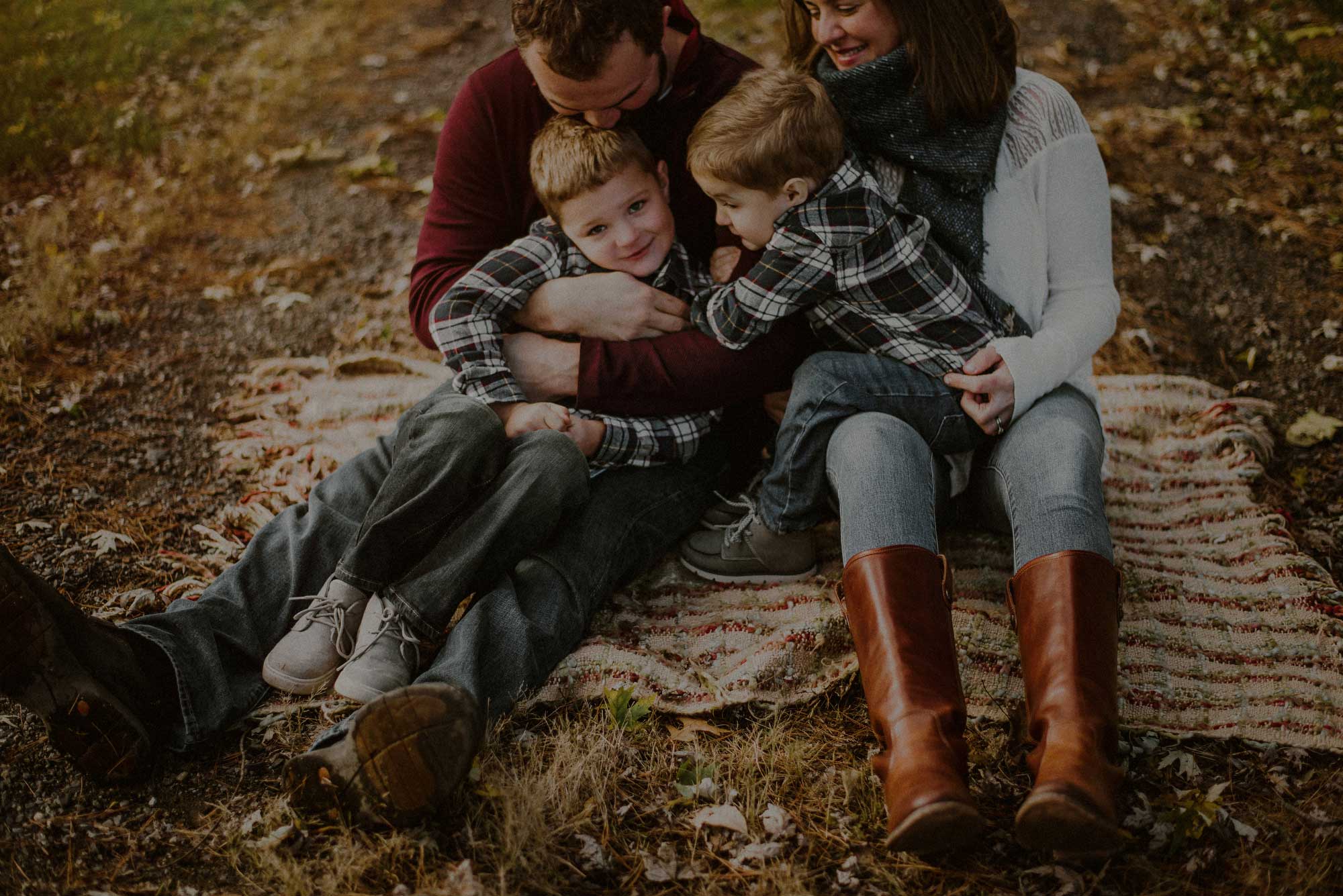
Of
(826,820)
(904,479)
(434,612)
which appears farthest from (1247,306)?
(434,612)

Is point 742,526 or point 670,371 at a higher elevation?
point 670,371

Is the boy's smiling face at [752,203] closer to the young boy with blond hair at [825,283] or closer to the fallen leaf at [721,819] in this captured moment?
the young boy with blond hair at [825,283]

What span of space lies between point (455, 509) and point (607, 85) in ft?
3.97

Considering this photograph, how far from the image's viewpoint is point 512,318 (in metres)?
2.88

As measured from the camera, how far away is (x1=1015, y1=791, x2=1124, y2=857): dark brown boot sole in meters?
1.84

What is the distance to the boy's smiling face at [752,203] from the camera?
2537 millimetres

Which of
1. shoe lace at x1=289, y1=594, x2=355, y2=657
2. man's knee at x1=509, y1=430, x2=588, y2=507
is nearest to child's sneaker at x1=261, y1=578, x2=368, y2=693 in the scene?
shoe lace at x1=289, y1=594, x2=355, y2=657

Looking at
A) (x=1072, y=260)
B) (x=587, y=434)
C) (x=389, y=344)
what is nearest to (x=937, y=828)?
(x=587, y=434)

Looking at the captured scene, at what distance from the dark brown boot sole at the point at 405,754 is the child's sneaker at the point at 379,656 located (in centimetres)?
30

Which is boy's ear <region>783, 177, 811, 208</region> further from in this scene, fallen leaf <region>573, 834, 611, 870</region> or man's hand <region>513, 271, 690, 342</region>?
fallen leaf <region>573, 834, 611, 870</region>

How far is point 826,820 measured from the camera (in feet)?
7.32

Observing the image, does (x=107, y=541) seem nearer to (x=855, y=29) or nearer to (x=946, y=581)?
(x=946, y=581)

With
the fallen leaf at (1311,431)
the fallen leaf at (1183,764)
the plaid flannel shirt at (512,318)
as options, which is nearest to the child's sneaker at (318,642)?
the plaid flannel shirt at (512,318)

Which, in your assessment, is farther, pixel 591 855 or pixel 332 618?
pixel 332 618
